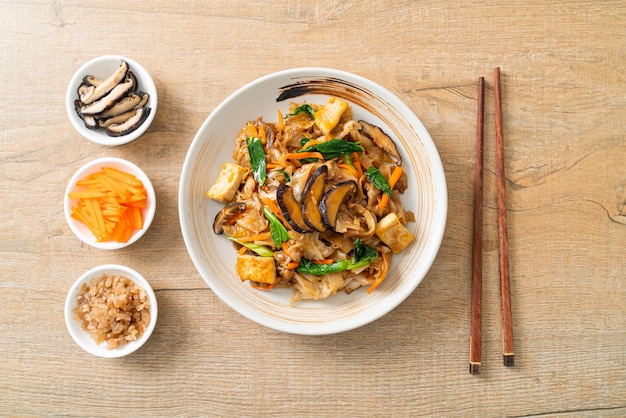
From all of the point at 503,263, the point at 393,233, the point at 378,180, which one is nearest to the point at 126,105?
the point at 378,180

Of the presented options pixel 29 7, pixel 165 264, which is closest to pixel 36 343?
pixel 165 264

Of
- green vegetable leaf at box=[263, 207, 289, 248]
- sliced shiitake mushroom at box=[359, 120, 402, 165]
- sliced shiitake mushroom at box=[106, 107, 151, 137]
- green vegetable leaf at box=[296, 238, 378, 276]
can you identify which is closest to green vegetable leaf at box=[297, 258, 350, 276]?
green vegetable leaf at box=[296, 238, 378, 276]

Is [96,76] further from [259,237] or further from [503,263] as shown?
[503,263]

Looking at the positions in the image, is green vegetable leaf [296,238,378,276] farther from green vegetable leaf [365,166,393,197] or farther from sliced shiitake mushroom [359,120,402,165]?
sliced shiitake mushroom [359,120,402,165]

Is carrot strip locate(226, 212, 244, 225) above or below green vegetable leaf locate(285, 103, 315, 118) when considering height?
below

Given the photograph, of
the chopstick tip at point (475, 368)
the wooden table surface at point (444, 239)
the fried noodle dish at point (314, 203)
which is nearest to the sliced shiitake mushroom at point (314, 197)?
the fried noodle dish at point (314, 203)

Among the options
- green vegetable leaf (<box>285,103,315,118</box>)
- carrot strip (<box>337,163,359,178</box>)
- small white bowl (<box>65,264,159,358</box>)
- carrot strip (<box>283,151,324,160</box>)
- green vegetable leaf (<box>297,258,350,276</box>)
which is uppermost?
green vegetable leaf (<box>285,103,315,118</box>)

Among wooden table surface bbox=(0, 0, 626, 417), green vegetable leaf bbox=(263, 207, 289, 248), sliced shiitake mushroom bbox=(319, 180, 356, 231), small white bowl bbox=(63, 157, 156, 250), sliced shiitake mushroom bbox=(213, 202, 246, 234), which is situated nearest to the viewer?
sliced shiitake mushroom bbox=(319, 180, 356, 231)
